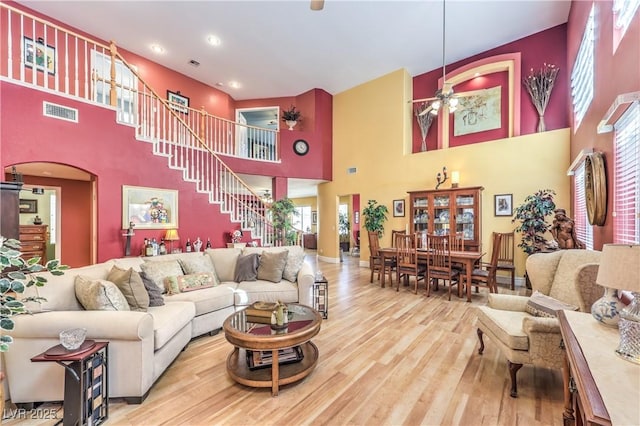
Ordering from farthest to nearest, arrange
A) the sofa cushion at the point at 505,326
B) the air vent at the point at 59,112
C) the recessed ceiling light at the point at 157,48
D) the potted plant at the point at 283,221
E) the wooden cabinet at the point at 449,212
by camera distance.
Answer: the recessed ceiling light at the point at 157,48 < the potted plant at the point at 283,221 < the wooden cabinet at the point at 449,212 < the air vent at the point at 59,112 < the sofa cushion at the point at 505,326

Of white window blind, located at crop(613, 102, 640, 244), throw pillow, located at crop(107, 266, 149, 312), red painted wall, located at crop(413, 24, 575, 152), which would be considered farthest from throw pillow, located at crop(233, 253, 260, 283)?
red painted wall, located at crop(413, 24, 575, 152)

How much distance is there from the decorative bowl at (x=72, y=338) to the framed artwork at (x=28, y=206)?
6153 mm

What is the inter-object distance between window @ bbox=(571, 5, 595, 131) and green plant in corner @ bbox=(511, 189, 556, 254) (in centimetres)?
123

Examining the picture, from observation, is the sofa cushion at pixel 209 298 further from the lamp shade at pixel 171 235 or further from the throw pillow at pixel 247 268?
the lamp shade at pixel 171 235

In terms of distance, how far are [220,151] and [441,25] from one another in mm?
5438

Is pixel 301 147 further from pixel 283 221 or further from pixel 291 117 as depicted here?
pixel 283 221

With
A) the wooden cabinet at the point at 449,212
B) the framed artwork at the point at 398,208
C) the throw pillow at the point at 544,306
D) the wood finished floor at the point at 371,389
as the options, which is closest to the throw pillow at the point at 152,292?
the wood finished floor at the point at 371,389

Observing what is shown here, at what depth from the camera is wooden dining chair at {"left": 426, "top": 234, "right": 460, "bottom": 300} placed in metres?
4.52

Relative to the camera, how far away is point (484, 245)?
19.2 ft

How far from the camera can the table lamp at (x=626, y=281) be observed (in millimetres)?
1146

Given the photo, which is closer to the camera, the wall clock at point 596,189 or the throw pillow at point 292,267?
the wall clock at point 596,189

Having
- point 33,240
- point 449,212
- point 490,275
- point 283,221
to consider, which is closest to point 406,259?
point 490,275

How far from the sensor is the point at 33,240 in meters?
5.57

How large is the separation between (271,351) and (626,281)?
2.25 meters
